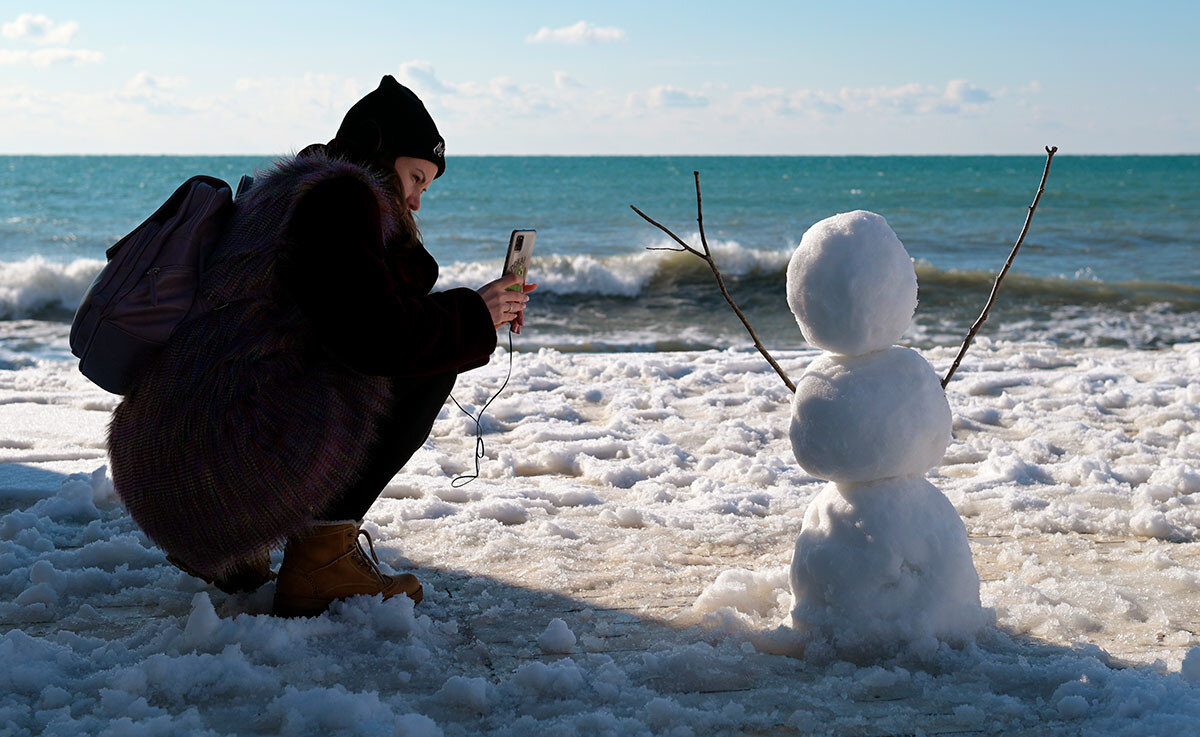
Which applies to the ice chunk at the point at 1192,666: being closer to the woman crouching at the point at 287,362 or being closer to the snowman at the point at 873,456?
the snowman at the point at 873,456

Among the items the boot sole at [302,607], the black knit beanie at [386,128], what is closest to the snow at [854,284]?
the black knit beanie at [386,128]

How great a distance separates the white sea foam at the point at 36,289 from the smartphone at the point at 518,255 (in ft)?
25.9

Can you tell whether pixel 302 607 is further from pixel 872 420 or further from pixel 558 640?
pixel 872 420

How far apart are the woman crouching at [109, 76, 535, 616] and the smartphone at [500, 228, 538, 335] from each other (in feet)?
1.09

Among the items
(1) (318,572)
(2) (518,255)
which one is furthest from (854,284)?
(1) (318,572)

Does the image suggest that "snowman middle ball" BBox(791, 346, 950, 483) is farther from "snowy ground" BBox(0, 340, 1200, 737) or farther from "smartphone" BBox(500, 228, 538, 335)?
"smartphone" BBox(500, 228, 538, 335)

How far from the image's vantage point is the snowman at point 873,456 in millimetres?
2023

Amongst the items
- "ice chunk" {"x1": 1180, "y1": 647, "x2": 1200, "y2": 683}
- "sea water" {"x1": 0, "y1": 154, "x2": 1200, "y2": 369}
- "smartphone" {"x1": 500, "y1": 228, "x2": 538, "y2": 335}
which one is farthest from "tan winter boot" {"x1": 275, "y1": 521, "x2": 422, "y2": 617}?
"ice chunk" {"x1": 1180, "y1": 647, "x2": 1200, "y2": 683}

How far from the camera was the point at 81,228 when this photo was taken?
65.1 ft

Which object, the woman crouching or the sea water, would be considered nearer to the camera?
the woman crouching

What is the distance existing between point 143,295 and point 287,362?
1.01 ft

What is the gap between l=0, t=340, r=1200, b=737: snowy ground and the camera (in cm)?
181

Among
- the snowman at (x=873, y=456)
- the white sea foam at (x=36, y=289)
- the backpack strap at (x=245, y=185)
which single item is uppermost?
the backpack strap at (x=245, y=185)

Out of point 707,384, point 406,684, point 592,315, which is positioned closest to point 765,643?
point 406,684
